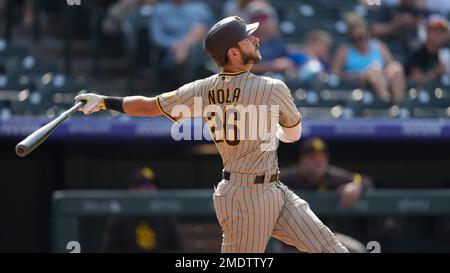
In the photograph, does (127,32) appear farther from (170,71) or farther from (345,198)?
(345,198)

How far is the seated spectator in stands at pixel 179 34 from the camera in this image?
972 centimetres

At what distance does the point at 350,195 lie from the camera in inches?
325

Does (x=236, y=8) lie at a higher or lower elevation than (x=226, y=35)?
higher

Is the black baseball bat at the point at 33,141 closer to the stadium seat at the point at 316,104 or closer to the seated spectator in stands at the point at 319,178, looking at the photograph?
the seated spectator in stands at the point at 319,178

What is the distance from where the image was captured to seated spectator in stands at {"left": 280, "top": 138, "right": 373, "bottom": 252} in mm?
8273

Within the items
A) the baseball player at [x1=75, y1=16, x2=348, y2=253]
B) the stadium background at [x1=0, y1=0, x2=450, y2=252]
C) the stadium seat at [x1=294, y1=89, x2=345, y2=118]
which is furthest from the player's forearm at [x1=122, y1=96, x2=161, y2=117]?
the stadium seat at [x1=294, y1=89, x2=345, y2=118]

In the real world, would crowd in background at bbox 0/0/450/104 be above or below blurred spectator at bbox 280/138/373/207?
above

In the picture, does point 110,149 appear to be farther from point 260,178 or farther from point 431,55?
point 260,178

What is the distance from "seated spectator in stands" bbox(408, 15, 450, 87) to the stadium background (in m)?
0.70

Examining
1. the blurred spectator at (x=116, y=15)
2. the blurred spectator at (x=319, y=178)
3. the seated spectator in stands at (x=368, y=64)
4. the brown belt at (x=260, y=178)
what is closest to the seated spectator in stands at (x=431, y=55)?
the seated spectator in stands at (x=368, y=64)

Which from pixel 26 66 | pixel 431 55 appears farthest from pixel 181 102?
pixel 431 55

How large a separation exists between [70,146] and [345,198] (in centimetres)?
236

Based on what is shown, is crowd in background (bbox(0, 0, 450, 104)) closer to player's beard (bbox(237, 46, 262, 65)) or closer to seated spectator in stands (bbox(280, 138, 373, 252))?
seated spectator in stands (bbox(280, 138, 373, 252))

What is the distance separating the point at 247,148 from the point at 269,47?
4.55 m
